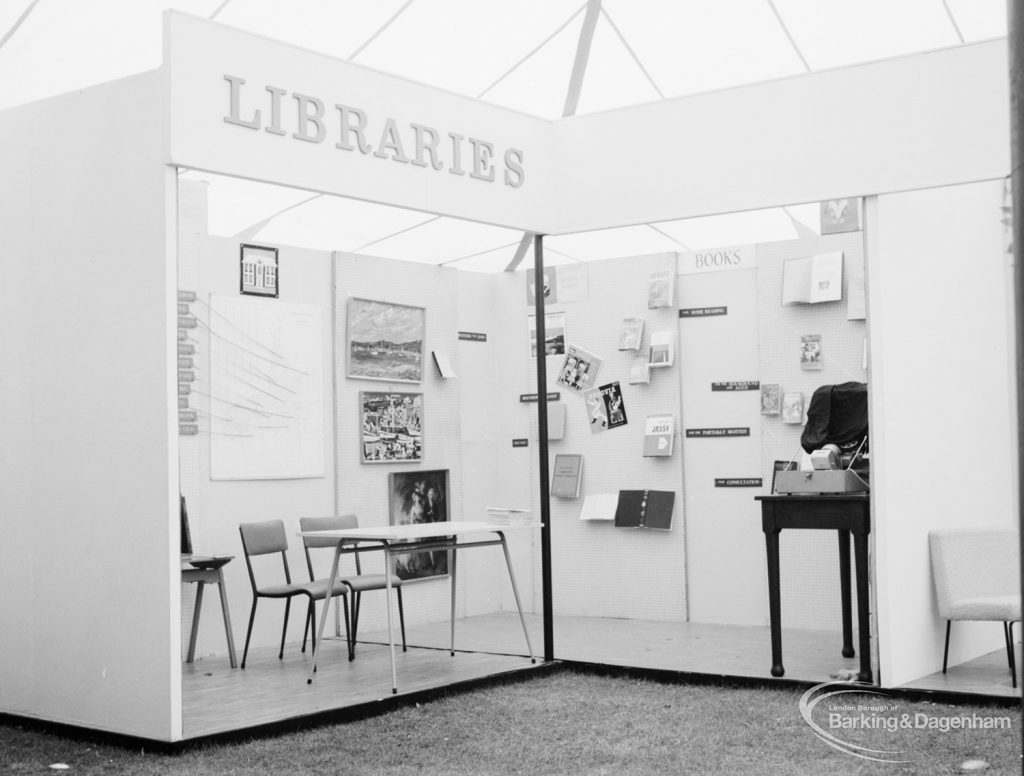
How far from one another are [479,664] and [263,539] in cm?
146

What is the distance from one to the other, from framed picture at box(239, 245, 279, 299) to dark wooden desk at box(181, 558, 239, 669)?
5.68ft

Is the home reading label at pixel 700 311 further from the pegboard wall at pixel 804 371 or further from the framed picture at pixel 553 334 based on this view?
the framed picture at pixel 553 334

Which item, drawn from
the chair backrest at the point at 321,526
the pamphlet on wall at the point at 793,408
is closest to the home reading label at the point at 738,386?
the pamphlet on wall at the point at 793,408

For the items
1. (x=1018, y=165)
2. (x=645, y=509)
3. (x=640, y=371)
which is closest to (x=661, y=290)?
(x=640, y=371)

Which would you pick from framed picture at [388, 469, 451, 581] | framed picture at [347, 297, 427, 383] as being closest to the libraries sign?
framed picture at [347, 297, 427, 383]

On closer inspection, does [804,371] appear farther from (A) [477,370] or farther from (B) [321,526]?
(B) [321,526]

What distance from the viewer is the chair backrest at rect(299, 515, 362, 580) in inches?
286

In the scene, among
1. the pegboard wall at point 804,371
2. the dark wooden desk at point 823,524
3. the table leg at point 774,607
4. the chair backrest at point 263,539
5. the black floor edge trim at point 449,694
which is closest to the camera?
the black floor edge trim at point 449,694

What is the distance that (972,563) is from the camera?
19.2 ft

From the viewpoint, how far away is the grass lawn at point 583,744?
177 inches

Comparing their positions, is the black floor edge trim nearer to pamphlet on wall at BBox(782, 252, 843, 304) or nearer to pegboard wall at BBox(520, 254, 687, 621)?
pegboard wall at BBox(520, 254, 687, 621)

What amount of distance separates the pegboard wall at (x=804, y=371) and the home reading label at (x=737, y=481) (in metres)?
0.08

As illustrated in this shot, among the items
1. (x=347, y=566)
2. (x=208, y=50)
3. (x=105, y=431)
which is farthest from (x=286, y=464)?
(x=208, y=50)

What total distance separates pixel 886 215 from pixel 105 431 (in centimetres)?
352
